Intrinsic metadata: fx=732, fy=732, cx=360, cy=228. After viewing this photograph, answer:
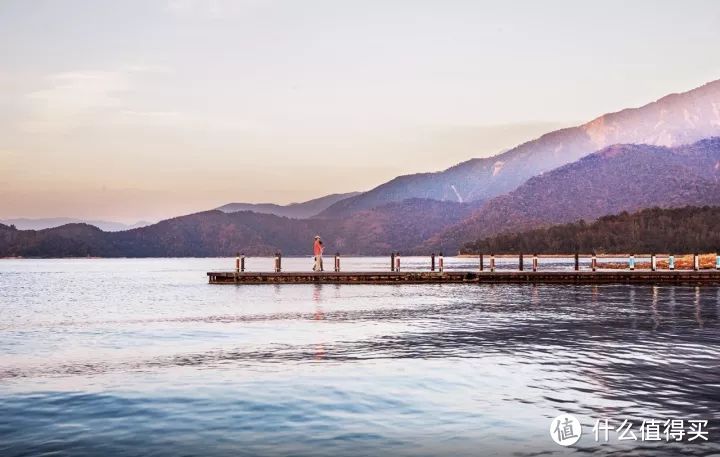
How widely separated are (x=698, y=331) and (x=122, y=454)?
22632 mm

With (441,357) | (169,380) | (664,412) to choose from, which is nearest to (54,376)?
(169,380)

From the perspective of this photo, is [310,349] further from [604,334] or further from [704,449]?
[704,449]

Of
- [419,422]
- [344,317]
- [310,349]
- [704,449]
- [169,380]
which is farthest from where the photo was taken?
[344,317]

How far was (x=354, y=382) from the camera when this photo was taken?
17391 mm

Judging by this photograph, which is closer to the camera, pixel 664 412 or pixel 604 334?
pixel 664 412

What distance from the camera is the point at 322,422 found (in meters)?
13.4

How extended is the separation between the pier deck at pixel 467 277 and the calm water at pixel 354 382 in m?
25.8

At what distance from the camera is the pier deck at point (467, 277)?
60.5 metres
